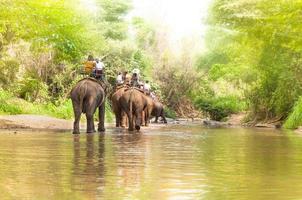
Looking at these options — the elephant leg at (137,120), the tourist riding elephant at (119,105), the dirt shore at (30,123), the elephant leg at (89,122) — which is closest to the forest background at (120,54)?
the dirt shore at (30,123)

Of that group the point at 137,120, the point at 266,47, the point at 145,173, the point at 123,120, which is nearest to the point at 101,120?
the point at 137,120

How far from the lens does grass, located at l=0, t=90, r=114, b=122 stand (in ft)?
94.9

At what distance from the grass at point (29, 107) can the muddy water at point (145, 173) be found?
13.6 meters

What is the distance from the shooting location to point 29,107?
30.2 metres

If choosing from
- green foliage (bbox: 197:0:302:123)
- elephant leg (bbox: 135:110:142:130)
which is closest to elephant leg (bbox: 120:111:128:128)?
elephant leg (bbox: 135:110:142:130)

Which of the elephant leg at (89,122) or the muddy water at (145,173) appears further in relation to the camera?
the elephant leg at (89,122)

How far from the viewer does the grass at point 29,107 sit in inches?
1139

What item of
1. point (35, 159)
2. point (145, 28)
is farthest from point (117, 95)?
point (145, 28)

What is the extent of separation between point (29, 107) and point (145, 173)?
68.1 feet

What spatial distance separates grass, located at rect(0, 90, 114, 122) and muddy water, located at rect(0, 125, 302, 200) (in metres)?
13.6

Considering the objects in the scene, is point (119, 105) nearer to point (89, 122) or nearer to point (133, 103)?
point (133, 103)

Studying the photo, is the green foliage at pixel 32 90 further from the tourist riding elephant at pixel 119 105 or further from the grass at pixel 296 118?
the grass at pixel 296 118

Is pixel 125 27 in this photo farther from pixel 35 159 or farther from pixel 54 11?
pixel 35 159

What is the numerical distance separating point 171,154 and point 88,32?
26.2m
